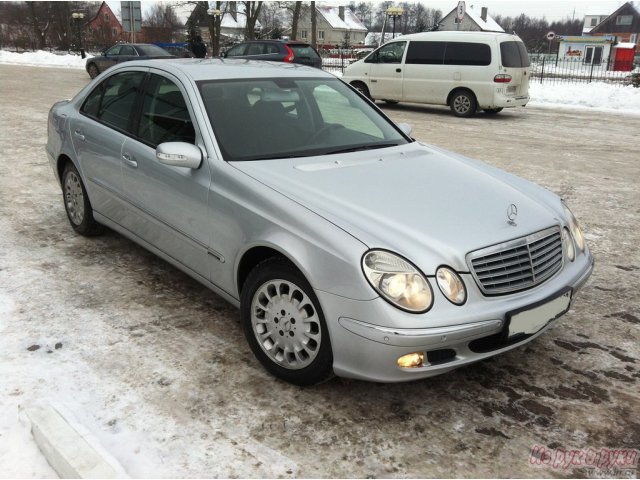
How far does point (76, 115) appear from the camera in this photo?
4.89 m

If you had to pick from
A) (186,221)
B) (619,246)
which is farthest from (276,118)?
(619,246)

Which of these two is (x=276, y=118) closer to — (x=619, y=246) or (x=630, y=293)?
(x=630, y=293)

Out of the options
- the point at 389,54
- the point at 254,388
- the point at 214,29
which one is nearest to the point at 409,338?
the point at 254,388

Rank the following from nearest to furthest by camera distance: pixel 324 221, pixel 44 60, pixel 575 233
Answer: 1. pixel 324 221
2. pixel 575 233
3. pixel 44 60

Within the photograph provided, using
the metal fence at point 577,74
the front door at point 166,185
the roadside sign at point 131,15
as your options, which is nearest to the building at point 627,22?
the metal fence at point 577,74

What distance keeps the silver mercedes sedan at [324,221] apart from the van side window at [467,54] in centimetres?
1012

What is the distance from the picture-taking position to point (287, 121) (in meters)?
3.80

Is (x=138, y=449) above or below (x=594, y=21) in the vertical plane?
below

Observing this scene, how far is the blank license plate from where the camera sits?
274cm

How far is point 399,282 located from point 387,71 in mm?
13344

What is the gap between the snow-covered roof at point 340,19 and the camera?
90.6 metres

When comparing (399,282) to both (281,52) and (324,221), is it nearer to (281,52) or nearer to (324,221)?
(324,221)

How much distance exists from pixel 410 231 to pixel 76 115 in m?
3.38

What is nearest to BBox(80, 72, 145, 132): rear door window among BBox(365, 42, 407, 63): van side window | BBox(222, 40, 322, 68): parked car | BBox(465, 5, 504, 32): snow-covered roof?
BBox(365, 42, 407, 63): van side window
